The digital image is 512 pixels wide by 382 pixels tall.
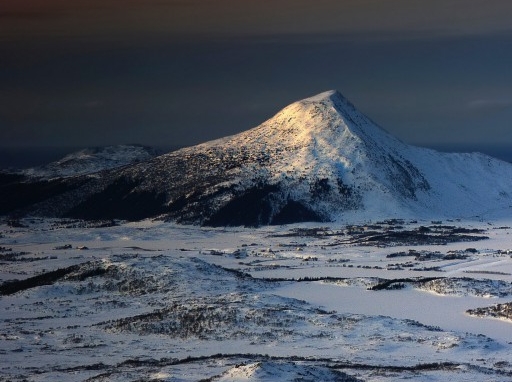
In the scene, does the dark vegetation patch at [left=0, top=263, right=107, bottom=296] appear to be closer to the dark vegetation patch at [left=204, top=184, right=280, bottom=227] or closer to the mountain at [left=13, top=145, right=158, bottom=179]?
the dark vegetation patch at [left=204, top=184, right=280, bottom=227]

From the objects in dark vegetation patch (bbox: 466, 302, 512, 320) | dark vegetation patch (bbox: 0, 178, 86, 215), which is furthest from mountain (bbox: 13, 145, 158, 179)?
dark vegetation patch (bbox: 466, 302, 512, 320)

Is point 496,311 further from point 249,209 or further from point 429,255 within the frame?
point 249,209

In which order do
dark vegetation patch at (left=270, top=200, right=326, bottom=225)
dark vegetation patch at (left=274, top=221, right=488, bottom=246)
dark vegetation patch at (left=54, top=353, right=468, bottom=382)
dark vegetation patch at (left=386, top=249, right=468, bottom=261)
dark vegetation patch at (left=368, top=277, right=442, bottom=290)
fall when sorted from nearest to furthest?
dark vegetation patch at (left=54, top=353, right=468, bottom=382) < dark vegetation patch at (left=368, top=277, right=442, bottom=290) < dark vegetation patch at (left=386, top=249, right=468, bottom=261) < dark vegetation patch at (left=274, top=221, right=488, bottom=246) < dark vegetation patch at (left=270, top=200, right=326, bottom=225)

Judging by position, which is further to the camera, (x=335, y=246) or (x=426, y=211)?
(x=426, y=211)

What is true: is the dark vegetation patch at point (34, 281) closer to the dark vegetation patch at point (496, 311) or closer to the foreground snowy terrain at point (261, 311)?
the foreground snowy terrain at point (261, 311)

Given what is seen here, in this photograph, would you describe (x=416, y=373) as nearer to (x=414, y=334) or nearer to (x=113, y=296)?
(x=414, y=334)

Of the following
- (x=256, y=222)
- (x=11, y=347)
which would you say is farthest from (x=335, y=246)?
(x=11, y=347)

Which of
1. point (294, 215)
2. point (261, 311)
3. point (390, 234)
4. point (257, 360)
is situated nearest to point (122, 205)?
point (294, 215)
